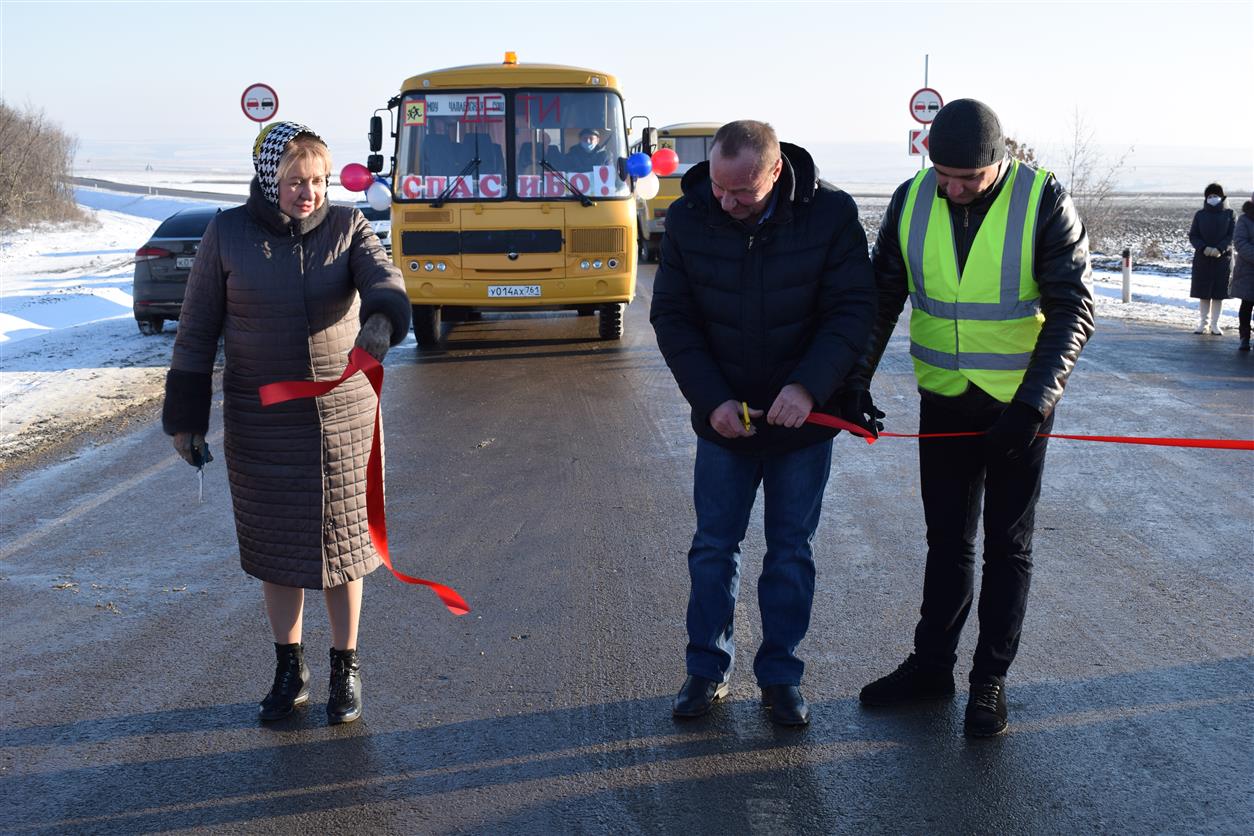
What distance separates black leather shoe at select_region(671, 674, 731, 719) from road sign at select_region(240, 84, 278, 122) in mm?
18804

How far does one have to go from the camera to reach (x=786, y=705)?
4.65 meters

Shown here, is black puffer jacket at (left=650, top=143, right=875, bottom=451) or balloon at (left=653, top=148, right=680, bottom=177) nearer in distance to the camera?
black puffer jacket at (left=650, top=143, right=875, bottom=451)

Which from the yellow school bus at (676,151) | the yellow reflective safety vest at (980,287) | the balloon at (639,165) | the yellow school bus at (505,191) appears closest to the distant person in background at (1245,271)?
the balloon at (639,165)

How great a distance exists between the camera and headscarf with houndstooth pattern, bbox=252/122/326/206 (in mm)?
4418

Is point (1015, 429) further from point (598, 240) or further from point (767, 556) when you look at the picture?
point (598, 240)

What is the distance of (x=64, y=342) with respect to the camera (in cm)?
1598

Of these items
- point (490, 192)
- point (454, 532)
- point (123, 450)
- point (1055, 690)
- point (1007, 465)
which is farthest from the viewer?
point (490, 192)

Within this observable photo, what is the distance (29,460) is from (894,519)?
19.4 feet

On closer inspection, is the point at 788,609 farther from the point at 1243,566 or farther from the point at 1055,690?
the point at 1243,566

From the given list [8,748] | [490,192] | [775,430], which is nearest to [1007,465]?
[775,430]

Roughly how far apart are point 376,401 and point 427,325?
10225 mm

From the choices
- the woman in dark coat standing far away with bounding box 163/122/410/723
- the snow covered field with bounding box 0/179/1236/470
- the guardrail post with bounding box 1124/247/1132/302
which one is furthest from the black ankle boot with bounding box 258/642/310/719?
the guardrail post with bounding box 1124/247/1132/302

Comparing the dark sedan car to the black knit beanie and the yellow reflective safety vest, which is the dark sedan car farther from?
the black knit beanie

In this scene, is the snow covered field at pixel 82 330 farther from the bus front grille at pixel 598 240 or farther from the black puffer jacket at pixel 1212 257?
the bus front grille at pixel 598 240
